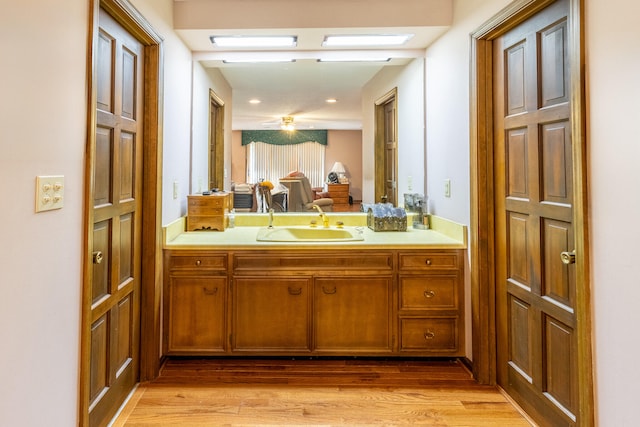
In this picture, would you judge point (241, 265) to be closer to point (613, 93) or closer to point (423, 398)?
point (423, 398)

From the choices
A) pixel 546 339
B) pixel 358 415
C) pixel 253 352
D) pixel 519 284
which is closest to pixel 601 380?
pixel 546 339

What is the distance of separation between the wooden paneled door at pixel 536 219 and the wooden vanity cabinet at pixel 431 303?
11.3 inches

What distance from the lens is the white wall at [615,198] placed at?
120 centimetres

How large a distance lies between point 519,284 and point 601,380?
0.67 metres

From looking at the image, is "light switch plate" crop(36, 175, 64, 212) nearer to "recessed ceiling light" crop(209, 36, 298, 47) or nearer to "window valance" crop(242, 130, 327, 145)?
"recessed ceiling light" crop(209, 36, 298, 47)

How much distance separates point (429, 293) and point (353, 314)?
50 cm

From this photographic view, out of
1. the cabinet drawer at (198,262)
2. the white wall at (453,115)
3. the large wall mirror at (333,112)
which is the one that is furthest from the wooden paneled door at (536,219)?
the cabinet drawer at (198,262)

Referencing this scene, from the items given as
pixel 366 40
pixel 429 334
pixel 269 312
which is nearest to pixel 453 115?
pixel 366 40

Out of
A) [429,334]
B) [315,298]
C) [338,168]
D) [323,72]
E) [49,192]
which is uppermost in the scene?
[323,72]

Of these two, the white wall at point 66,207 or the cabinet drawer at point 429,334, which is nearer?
the white wall at point 66,207

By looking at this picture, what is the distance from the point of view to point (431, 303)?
239 cm

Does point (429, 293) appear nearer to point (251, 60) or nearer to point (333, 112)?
point (333, 112)

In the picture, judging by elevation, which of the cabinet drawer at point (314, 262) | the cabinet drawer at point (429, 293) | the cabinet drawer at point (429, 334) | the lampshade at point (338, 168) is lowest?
the cabinet drawer at point (429, 334)

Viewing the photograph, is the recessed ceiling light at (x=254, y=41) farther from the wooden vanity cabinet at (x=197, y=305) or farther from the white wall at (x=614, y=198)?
the white wall at (x=614, y=198)
